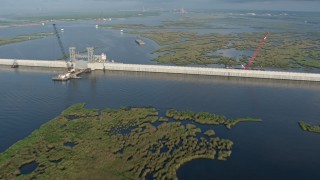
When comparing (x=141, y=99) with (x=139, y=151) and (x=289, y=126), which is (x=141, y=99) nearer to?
(x=139, y=151)

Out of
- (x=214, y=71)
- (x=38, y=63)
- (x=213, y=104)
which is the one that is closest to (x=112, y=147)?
(x=213, y=104)

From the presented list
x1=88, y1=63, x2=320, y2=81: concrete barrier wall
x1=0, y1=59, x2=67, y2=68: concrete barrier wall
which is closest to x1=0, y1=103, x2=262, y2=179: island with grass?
x1=88, y1=63, x2=320, y2=81: concrete barrier wall

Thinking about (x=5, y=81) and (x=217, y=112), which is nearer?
(x=217, y=112)

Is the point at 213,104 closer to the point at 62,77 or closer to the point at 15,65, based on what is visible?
the point at 62,77

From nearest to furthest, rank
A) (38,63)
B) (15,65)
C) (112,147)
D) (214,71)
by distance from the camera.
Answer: (112,147) < (214,71) < (38,63) < (15,65)

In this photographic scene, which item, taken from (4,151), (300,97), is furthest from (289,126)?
(4,151)

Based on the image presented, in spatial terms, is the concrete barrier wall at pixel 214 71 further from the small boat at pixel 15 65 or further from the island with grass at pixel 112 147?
the island with grass at pixel 112 147
